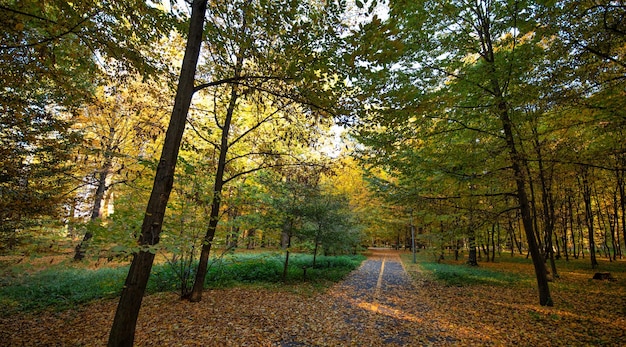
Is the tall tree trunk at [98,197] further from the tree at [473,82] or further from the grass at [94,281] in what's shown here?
the tree at [473,82]

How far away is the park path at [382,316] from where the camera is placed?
544 cm

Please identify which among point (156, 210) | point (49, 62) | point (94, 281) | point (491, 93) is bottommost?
point (94, 281)

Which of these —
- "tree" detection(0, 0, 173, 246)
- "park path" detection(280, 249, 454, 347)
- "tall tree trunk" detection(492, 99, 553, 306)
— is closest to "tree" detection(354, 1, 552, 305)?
"tall tree trunk" detection(492, 99, 553, 306)

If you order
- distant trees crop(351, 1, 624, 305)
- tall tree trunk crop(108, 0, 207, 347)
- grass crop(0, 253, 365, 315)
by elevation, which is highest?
distant trees crop(351, 1, 624, 305)

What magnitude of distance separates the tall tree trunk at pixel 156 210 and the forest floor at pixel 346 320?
8.44 ft

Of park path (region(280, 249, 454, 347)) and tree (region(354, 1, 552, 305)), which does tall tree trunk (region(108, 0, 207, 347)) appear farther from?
tree (region(354, 1, 552, 305))

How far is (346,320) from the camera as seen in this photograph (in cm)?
670

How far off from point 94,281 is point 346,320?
996cm

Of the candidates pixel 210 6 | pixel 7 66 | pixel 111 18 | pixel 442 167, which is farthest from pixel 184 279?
pixel 442 167

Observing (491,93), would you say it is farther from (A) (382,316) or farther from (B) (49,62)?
(B) (49,62)

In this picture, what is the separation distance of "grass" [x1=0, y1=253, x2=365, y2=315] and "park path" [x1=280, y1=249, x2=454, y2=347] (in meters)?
2.43

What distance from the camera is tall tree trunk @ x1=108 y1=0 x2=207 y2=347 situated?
123 inches

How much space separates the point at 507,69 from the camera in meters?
6.08

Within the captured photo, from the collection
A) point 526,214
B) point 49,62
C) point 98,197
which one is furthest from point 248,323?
point 526,214
